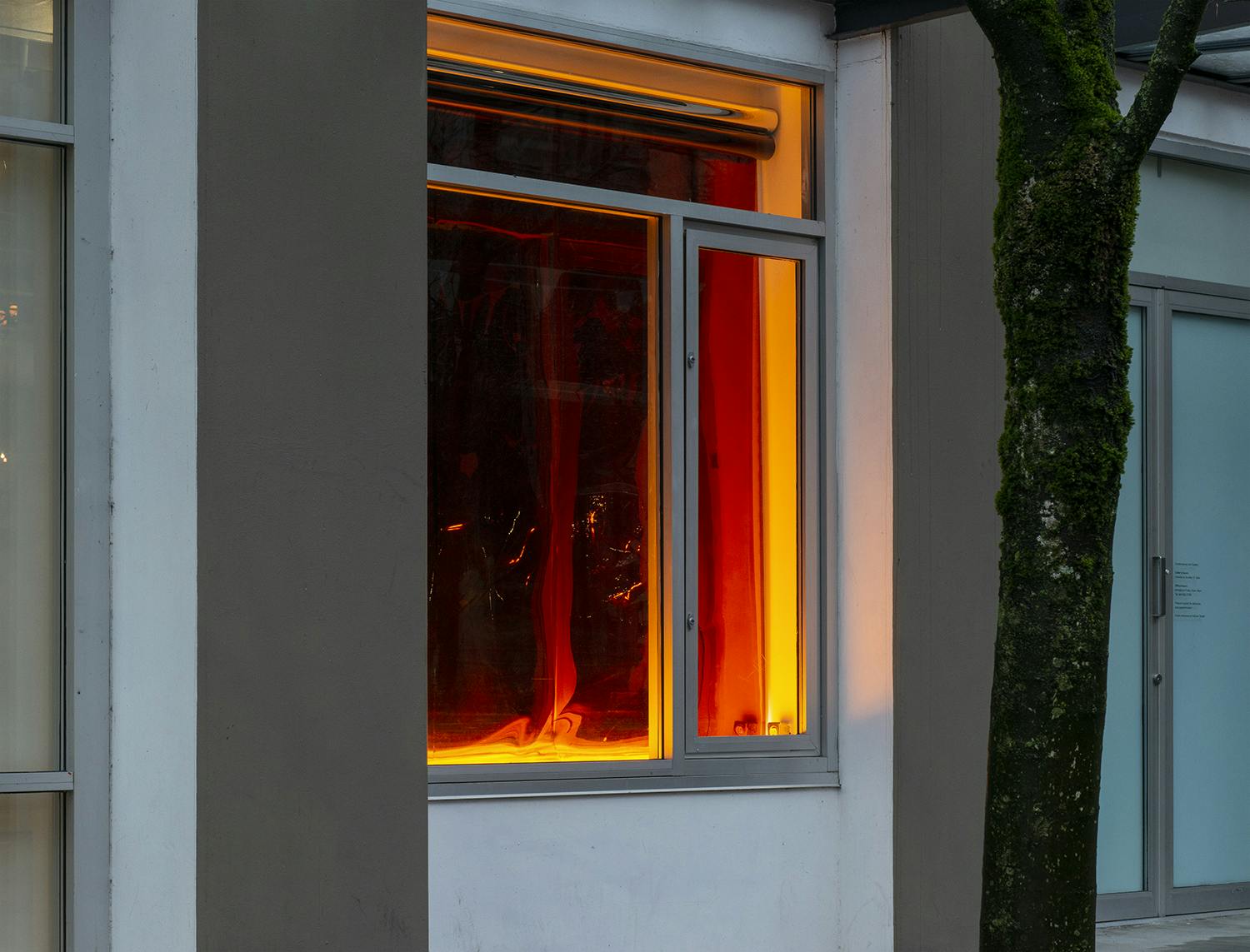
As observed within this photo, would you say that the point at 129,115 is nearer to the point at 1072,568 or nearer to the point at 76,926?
the point at 76,926

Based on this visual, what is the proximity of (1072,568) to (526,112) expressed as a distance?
11.6ft

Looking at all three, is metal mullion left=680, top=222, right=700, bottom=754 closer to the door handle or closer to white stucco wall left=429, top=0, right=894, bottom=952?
white stucco wall left=429, top=0, right=894, bottom=952

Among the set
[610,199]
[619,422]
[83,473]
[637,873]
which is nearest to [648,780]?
[637,873]

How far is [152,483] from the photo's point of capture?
13.0 ft

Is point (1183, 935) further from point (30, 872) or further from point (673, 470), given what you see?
point (30, 872)

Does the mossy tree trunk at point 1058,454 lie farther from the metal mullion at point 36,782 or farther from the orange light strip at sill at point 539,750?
the orange light strip at sill at point 539,750

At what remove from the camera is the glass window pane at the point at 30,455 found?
3.86 m

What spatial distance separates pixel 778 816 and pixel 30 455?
428 cm

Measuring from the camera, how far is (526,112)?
699 cm

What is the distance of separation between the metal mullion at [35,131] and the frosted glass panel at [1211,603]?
6.80 meters

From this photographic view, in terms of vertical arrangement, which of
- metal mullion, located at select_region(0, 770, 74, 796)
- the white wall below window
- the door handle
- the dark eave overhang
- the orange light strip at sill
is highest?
the dark eave overhang

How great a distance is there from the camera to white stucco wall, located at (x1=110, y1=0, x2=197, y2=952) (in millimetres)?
3898

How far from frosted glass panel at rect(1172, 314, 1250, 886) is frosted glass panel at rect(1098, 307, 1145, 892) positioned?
27 cm

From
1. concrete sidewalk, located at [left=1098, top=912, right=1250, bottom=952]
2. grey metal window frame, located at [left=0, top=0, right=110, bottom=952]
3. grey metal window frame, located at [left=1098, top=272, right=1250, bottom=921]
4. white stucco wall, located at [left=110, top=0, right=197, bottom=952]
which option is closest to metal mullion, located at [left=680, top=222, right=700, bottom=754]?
concrete sidewalk, located at [left=1098, top=912, right=1250, bottom=952]
